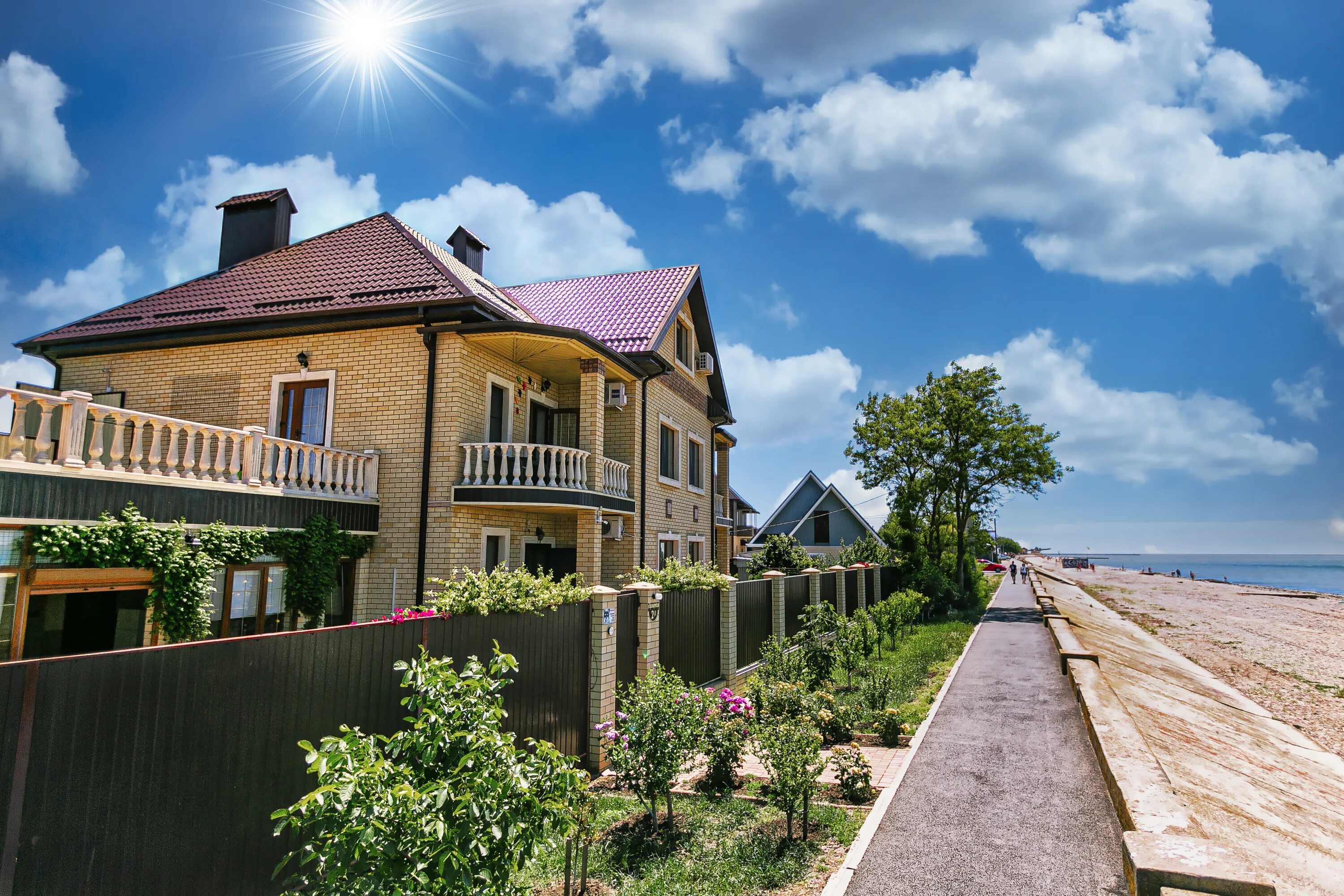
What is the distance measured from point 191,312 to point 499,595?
467 inches

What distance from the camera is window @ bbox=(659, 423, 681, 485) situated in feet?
60.6

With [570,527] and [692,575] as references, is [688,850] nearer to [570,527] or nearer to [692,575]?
[692,575]

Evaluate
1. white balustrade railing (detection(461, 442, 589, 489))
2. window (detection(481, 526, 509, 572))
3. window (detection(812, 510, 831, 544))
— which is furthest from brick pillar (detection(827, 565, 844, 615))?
window (detection(812, 510, 831, 544))

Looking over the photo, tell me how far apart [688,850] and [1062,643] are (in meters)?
12.9

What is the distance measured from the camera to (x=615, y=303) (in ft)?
63.3

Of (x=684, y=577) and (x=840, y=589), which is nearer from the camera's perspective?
(x=684, y=577)

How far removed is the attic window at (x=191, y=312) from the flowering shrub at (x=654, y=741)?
41.5 feet

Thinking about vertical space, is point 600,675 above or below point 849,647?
above

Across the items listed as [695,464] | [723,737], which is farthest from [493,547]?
[695,464]

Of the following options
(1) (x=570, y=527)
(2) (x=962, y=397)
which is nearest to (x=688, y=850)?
(1) (x=570, y=527)

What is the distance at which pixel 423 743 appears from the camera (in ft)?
12.2

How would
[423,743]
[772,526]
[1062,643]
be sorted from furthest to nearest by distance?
1. [772,526]
2. [1062,643]
3. [423,743]

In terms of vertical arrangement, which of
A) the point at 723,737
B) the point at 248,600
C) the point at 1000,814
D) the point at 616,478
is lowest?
the point at 1000,814

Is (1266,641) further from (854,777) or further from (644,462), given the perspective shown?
(854,777)
